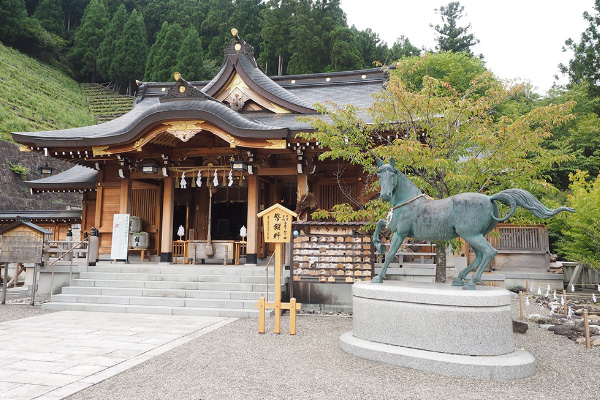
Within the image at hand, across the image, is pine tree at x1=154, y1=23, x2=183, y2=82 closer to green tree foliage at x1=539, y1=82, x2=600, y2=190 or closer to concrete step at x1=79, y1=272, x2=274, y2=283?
concrete step at x1=79, y1=272, x2=274, y2=283

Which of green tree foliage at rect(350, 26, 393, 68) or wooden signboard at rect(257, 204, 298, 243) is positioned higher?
green tree foliage at rect(350, 26, 393, 68)

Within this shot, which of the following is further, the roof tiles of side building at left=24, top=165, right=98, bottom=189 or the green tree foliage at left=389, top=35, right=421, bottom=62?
the green tree foliage at left=389, top=35, right=421, bottom=62

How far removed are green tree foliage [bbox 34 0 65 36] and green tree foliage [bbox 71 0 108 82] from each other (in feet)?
11.3

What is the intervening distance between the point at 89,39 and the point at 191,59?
55.6 ft

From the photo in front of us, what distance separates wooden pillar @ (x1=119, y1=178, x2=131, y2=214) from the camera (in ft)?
38.7

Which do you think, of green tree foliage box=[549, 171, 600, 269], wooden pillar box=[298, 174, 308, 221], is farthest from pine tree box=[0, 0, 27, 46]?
green tree foliage box=[549, 171, 600, 269]

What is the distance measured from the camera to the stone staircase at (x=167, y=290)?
8359 millimetres

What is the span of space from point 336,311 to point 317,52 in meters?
29.7

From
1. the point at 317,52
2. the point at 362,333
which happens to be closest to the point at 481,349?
the point at 362,333

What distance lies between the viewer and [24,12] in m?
42.7

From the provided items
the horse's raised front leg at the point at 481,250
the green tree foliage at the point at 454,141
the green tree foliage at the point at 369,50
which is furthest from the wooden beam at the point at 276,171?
the green tree foliage at the point at 369,50

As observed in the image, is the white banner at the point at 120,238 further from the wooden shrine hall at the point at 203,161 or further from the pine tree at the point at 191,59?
the pine tree at the point at 191,59

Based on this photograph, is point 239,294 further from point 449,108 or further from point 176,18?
point 176,18

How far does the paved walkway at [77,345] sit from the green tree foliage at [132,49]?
139 feet
